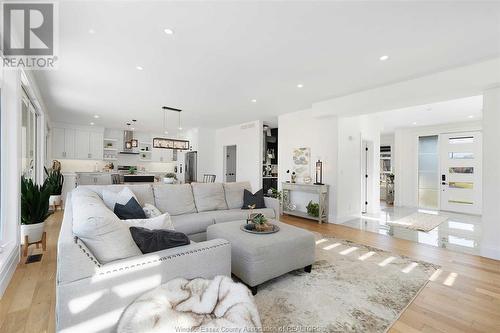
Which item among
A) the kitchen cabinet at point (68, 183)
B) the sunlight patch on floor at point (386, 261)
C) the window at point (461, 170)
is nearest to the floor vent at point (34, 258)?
the sunlight patch on floor at point (386, 261)

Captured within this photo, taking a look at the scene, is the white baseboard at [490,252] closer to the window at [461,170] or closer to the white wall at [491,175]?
the white wall at [491,175]

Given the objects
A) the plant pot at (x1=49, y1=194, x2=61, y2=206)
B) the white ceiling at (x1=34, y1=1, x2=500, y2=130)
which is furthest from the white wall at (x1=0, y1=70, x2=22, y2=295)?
the plant pot at (x1=49, y1=194, x2=61, y2=206)

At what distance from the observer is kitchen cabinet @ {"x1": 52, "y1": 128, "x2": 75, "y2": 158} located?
314 inches

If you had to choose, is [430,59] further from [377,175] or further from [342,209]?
[377,175]

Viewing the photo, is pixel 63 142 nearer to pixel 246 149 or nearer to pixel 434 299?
pixel 246 149

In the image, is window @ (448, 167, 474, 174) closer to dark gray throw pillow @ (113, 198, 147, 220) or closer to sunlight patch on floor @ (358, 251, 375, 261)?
sunlight patch on floor @ (358, 251, 375, 261)

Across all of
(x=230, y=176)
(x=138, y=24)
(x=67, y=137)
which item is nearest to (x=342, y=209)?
(x=230, y=176)

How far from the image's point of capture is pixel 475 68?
3154 mm

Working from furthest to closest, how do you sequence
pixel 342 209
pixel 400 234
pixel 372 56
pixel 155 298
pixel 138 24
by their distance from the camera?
1. pixel 342 209
2. pixel 400 234
3. pixel 372 56
4. pixel 138 24
5. pixel 155 298

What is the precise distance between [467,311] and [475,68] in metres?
3.05

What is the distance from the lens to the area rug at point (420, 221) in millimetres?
4805

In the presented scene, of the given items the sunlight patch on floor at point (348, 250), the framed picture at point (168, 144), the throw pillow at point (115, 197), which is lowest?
the sunlight patch on floor at point (348, 250)

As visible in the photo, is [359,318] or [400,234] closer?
[359,318]

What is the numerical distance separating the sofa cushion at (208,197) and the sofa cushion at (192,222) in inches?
11.3
